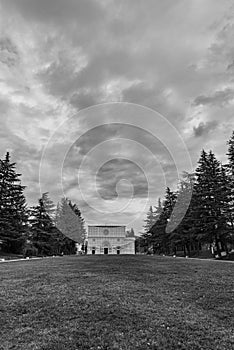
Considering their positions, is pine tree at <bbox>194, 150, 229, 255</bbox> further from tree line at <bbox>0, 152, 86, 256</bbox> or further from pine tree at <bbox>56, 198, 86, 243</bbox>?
pine tree at <bbox>56, 198, 86, 243</bbox>

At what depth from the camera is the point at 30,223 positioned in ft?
173

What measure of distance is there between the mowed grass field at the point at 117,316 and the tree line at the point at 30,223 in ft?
111

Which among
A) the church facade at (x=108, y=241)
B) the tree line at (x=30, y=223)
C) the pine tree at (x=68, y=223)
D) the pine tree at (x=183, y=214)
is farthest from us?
the church facade at (x=108, y=241)

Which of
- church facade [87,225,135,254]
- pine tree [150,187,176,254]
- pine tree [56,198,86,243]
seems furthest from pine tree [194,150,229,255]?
church facade [87,225,135,254]

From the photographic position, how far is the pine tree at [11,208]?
4150cm

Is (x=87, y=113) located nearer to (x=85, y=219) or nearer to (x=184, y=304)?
(x=184, y=304)

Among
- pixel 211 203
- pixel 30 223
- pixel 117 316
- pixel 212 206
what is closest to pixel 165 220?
pixel 212 206

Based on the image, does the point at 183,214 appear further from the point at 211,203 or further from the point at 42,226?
the point at 42,226

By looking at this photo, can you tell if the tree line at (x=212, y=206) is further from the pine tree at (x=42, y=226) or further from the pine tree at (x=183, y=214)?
the pine tree at (x=42, y=226)

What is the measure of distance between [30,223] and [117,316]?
160ft

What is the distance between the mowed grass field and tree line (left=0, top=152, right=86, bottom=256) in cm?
3368

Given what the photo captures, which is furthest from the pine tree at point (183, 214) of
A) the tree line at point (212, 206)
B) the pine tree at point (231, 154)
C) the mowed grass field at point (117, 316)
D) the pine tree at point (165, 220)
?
the mowed grass field at point (117, 316)

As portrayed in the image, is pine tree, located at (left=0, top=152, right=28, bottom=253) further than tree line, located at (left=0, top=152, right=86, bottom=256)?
No

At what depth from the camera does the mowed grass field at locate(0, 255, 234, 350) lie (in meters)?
5.96
